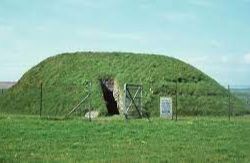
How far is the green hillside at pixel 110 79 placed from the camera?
2005 inches

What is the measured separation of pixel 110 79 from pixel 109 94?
142 cm

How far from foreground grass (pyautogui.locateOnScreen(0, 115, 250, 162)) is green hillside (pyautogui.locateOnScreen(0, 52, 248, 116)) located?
18243mm

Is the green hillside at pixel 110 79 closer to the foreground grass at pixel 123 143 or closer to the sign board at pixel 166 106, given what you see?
the sign board at pixel 166 106

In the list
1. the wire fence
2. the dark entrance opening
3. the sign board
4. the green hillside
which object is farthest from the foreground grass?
the dark entrance opening

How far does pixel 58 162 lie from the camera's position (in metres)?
17.5

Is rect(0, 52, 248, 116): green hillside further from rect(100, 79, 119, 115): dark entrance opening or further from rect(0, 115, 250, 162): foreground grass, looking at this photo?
rect(0, 115, 250, 162): foreground grass

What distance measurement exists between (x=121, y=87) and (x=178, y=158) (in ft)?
107

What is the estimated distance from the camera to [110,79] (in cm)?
5366

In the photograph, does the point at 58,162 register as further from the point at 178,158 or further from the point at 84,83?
the point at 84,83

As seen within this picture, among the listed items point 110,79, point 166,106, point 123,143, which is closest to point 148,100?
point 110,79

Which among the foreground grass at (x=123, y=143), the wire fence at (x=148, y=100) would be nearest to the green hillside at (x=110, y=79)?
the wire fence at (x=148, y=100)

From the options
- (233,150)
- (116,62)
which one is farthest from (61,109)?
(233,150)

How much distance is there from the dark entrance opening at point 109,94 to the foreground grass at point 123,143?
67.8 ft

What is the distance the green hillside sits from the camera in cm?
5094
